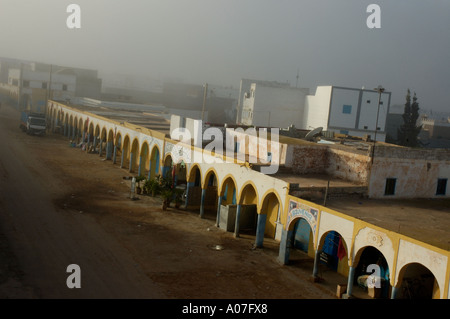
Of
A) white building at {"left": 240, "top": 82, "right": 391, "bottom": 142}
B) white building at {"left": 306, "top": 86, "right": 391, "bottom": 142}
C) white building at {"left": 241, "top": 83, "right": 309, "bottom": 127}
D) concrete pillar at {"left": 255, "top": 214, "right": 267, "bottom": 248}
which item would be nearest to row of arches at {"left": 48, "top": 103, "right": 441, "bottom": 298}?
concrete pillar at {"left": 255, "top": 214, "right": 267, "bottom": 248}

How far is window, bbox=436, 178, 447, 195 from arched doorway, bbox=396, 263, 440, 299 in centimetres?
798

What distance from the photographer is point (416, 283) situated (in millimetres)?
13914

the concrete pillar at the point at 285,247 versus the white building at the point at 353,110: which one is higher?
the white building at the point at 353,110

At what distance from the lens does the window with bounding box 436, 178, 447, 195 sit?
21094 millimetres

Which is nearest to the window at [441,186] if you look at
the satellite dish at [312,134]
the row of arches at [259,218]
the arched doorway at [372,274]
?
the row of arches at [259,218]

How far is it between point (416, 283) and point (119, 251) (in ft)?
31.5

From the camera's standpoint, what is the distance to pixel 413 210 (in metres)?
17.8

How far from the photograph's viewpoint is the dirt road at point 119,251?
523 inches

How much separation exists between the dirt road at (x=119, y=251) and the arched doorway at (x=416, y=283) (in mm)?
2216

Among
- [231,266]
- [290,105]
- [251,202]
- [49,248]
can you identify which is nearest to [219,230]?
[251,202]

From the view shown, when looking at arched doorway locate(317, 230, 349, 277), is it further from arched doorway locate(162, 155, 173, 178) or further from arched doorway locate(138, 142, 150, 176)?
arched doorway locate(138, 142, 150, 176)

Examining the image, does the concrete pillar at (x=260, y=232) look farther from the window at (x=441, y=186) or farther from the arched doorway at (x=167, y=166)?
the arched doorway at (x=167, y=166)
